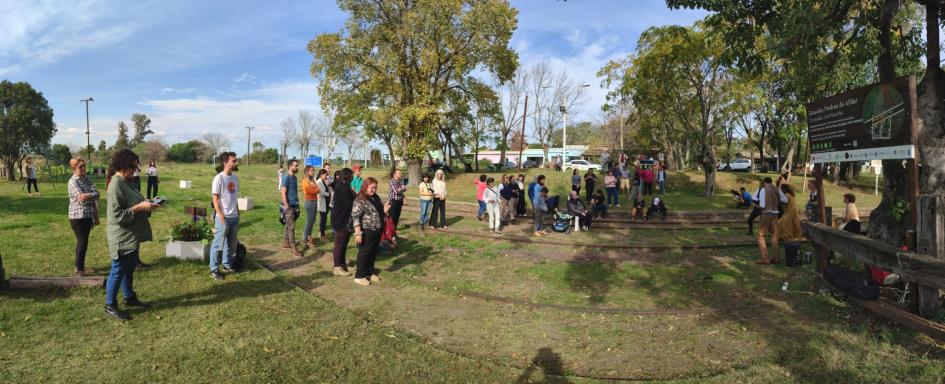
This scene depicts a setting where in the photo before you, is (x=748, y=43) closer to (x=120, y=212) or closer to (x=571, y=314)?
(x=571, y=314)

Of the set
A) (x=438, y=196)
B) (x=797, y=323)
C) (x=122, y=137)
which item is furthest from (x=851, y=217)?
(x=122, y=137)

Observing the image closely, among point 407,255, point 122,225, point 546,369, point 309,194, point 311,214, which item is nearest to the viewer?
point 546,369

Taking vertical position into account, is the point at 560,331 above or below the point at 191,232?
below

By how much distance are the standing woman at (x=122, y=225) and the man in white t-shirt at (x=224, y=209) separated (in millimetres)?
1317

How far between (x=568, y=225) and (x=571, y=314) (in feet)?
23.4

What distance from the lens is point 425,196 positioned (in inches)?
488

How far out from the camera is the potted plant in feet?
25.1

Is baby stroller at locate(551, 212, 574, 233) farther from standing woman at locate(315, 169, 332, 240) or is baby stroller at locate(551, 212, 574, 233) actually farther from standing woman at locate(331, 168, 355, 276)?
standing woman at locate(331, 168, 355, 276)

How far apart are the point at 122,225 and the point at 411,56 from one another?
74.4 feet

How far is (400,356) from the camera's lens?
4.66m

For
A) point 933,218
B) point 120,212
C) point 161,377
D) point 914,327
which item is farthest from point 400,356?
point 933,218

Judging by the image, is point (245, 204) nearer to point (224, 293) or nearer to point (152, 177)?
point (152, 177)

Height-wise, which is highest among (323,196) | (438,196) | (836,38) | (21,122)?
(21,122)

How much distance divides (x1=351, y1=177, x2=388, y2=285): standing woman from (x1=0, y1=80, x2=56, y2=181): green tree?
33.4 meters
